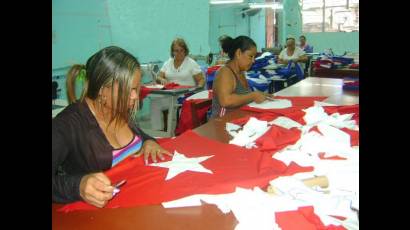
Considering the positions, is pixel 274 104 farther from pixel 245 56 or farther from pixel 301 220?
pixel 301 220

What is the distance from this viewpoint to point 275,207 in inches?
47.2

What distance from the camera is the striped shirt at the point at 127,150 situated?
164cm

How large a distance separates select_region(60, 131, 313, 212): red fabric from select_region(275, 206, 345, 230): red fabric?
249 millimetres

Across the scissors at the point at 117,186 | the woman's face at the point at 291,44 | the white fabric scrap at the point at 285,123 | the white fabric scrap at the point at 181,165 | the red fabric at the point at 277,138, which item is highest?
the woman's face at the point at 291,44

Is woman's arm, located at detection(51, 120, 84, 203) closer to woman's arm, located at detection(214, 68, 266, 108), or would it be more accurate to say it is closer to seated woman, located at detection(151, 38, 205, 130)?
woman's arm, located at detection(214, 68, 266, 108)

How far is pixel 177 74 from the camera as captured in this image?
5441mm

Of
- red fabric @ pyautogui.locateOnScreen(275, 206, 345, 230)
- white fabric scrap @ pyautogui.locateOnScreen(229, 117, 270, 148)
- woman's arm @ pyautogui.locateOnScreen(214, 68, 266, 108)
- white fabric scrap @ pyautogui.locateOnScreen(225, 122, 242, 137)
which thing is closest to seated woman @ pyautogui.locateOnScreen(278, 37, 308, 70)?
woman's arm @ pyautogui.locateOnScreen(214, 68, 266, 108)

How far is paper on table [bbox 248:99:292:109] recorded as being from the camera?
9.18 ft

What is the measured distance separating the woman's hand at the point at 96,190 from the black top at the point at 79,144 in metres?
0.15

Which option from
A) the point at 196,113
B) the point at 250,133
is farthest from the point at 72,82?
the point at 196,113

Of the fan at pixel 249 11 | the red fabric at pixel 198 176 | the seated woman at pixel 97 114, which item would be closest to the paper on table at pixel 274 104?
the red fabric at pixel 198 176

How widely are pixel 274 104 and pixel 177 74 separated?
9.02 feet

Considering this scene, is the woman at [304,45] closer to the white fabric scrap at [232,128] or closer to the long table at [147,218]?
the white fabric scrap at [232,128]
